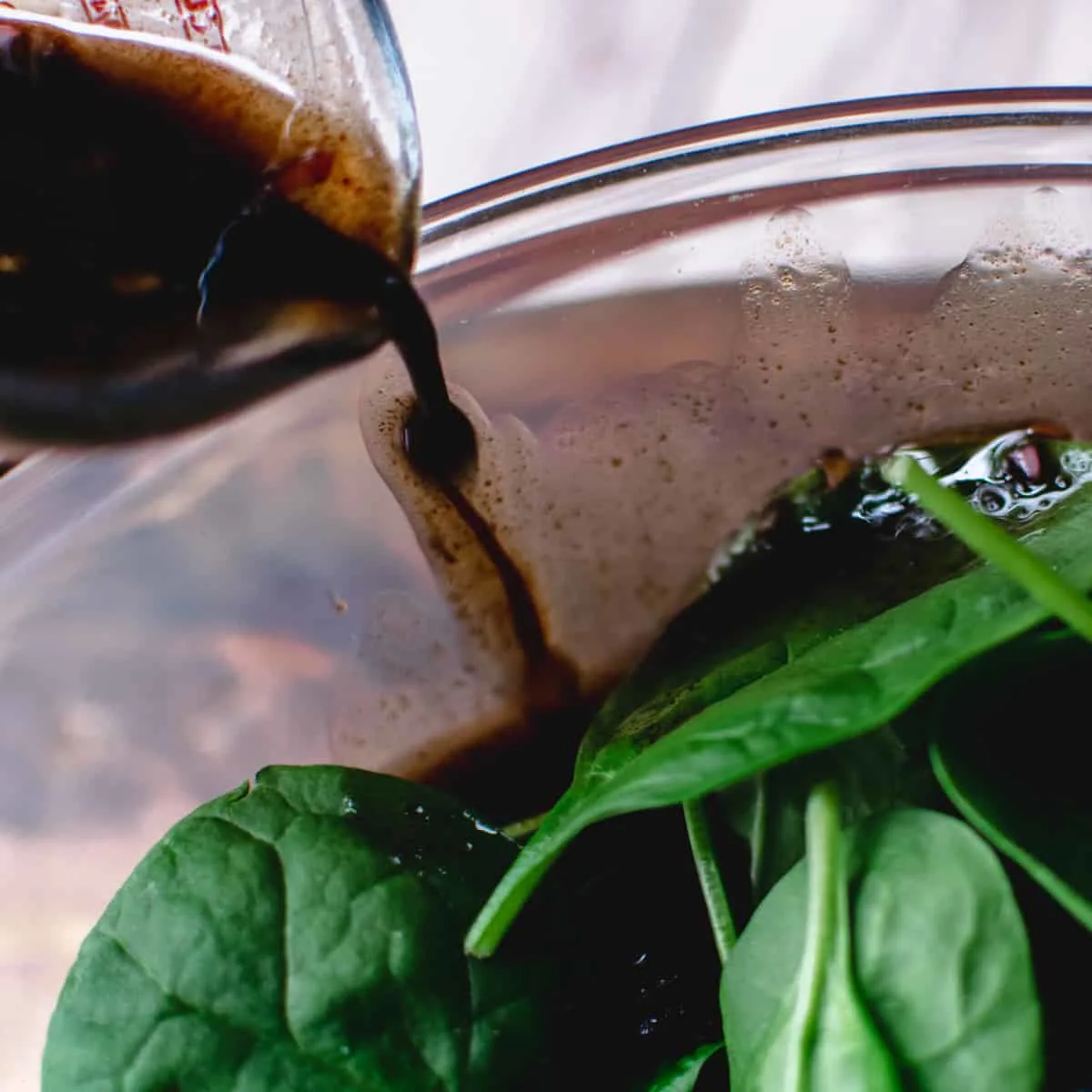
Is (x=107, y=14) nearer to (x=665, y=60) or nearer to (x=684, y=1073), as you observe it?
(x=665, y=60)

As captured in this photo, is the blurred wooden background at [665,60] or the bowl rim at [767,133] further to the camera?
the blurred wooden background at [665,60]

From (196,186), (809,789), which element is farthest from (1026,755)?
(196,186)

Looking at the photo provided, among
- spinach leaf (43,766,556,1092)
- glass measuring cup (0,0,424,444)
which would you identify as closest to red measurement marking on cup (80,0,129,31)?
glass measuring cup (0,0,424,444)

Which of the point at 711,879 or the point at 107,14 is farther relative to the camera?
the point at 107,14

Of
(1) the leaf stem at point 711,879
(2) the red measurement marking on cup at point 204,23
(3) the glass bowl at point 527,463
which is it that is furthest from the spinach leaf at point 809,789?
(2) the red measurement marking on cup at point 204,23

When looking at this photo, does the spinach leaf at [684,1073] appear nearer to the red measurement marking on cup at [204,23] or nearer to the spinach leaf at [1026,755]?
the spinach leaf at [1026,755]

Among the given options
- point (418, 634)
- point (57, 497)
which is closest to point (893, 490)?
point (418, 634)

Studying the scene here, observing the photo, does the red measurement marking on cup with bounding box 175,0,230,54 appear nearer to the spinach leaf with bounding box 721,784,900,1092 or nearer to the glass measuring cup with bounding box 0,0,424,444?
the glass measuring cup with bounding box 0,0,424,444
